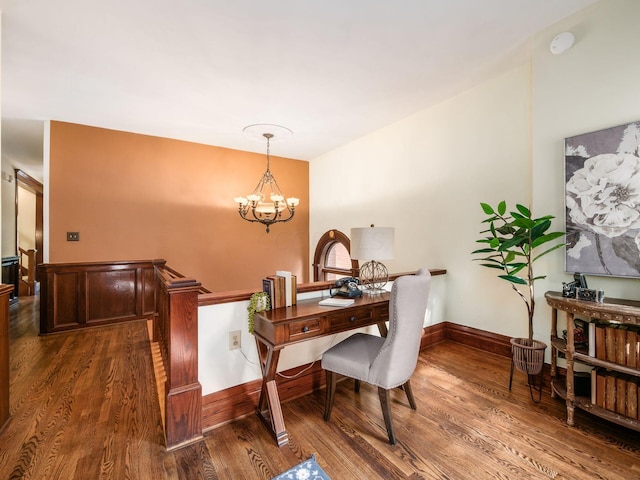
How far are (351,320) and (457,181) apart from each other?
231 cm

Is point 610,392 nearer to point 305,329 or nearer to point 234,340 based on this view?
point 305,329

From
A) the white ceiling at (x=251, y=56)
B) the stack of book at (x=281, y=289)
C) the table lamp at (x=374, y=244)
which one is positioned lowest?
the stack of book at (x=281, y=289)

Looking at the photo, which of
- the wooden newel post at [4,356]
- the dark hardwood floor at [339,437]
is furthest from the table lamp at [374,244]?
the wooden newel post at [4,356]

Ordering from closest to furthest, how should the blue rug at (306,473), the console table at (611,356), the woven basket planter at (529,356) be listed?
the blue rug at (306,473) → the console table at (611,356) → the woven basket planter at (529,356)

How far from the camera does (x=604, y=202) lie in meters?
2.05

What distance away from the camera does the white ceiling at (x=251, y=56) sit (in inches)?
83.8

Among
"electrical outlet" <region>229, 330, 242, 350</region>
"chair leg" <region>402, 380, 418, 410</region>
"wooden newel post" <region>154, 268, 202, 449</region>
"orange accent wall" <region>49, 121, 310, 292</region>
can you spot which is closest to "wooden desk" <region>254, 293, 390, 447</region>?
"electrical outlet" <region>229, 330, 242, 350</region>

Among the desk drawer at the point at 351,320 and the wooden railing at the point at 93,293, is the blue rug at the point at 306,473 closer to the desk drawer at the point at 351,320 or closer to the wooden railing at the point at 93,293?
the desk drawer at the point at 351,320

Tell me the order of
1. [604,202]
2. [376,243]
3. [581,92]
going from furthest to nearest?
[376,243] < [581,92] < [604,202]

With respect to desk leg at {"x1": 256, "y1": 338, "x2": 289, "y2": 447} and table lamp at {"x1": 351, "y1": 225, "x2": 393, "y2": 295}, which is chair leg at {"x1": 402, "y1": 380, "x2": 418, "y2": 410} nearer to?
table lamp at {"x1": 351, "y1": 225, "x2": 393, "y2": 295}

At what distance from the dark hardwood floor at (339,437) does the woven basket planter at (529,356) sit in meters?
0.25

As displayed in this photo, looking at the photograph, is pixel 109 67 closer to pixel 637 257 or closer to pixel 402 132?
pixel 402 132

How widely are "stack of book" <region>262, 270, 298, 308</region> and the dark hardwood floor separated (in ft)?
2.72

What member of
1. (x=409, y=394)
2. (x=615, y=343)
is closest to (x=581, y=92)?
(x=615, y=343)
